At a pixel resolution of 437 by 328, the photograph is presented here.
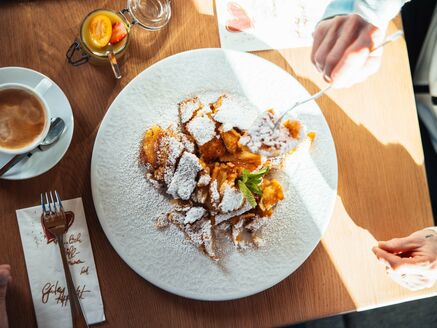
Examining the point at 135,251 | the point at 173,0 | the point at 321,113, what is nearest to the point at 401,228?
the point at 321,113

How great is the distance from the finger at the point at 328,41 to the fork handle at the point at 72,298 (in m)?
0.82

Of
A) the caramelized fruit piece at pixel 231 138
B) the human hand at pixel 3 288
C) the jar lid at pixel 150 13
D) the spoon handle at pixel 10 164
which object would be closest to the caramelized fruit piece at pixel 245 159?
the caramelized fruit piece at pixel 231 138

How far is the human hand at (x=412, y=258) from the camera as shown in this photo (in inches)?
49.9

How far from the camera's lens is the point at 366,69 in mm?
1162

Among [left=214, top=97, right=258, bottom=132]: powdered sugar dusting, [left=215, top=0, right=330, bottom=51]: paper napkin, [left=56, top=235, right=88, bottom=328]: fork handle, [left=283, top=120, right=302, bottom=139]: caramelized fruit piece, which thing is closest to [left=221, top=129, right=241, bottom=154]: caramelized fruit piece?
[left=214, top=97, right=258, bottom=132]: powdered sugar dusting

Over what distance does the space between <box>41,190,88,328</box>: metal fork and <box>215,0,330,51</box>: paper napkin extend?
63 cm

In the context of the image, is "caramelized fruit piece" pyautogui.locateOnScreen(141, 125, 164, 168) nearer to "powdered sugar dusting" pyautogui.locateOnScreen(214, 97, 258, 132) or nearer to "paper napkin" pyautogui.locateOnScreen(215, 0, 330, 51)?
"powdered sugar dusting" pyautogui.locateOnScreen(214, 97, 258, 132)

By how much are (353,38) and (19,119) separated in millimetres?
860

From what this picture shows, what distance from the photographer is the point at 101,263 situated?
121cm

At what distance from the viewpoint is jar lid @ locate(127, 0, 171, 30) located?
1.23 meters

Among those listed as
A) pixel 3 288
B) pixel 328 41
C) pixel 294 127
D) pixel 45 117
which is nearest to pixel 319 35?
pixel 328 41

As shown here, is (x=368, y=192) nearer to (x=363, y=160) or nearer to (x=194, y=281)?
(x=363, y=160)

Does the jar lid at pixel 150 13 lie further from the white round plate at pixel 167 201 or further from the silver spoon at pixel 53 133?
the silver spoon at pixel 53 133

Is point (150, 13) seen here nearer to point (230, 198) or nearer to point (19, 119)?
point (19, 119)
